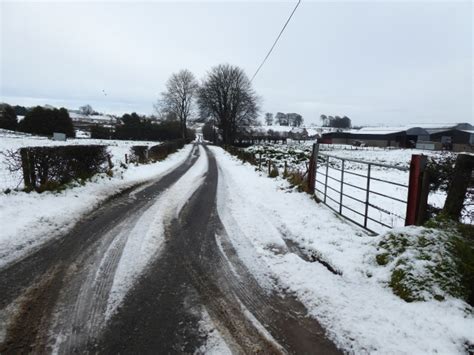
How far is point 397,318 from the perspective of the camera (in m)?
3.31

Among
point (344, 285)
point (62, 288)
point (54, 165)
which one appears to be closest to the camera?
point (62, 288)

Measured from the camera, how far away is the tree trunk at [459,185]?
14.5ft

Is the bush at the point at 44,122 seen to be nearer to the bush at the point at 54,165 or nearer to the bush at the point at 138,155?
the bush at the point at 138,155

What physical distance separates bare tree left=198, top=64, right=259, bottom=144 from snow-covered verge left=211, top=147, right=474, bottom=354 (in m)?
51.7

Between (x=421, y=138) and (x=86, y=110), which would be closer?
(x=421, y=138)

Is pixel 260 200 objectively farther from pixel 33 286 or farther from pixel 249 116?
pixel 249 116

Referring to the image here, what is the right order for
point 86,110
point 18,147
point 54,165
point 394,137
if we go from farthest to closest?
1. point 86,110
2. point 394,137
3. point 18,147
4. point 54,165

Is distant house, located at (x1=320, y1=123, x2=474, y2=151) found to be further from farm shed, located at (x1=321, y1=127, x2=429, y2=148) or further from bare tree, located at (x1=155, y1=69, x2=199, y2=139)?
bare tree, located at (x1=155, y1=69, x2=199, y2=139)

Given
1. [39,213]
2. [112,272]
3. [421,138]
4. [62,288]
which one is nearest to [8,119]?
[39,213]

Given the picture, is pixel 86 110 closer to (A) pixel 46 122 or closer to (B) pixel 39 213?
(A) pixel 46 122

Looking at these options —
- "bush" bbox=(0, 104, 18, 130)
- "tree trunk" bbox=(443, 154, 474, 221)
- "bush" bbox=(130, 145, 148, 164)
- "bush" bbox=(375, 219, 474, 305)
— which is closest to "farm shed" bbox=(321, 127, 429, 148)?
"bush" bbox=(130, 145, 148, 164)

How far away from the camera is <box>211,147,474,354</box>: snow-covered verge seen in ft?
9.83

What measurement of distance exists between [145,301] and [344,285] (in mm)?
2548

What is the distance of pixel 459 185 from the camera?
4469 mm
